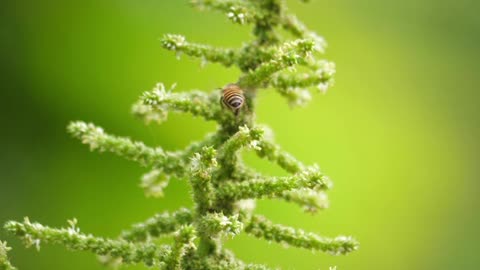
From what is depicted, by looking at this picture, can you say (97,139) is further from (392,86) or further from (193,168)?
(392,86)

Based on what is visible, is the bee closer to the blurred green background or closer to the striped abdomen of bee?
the striped abdomen of bee

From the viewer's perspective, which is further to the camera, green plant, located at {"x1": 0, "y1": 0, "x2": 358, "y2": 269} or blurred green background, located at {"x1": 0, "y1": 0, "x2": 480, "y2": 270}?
blurred green background, located at {"x1": 0, "y1": 0, "x2": 480, "y2": 270}

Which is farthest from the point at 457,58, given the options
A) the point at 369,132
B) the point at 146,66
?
the point at 146,66

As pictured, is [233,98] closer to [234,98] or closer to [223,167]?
[234,98]

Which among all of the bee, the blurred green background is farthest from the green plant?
the blurred green background

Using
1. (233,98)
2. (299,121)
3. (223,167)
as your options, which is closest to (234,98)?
(233,98)

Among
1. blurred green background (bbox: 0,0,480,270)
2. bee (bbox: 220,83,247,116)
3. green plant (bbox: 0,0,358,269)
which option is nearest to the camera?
green plant (bbox: 0,0,358,269)

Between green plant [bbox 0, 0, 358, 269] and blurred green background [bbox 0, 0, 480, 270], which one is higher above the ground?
blurred green background [bbox 0, 0, 480, 270]

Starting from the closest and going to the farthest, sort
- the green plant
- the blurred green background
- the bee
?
the green plant, the bee, the blurred green background
